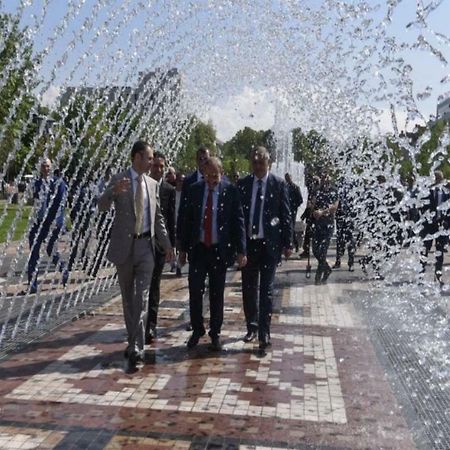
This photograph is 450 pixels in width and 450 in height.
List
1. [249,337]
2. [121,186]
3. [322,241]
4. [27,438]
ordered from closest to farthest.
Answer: [27,438] → [121,186] → [249,337] → [322,241]

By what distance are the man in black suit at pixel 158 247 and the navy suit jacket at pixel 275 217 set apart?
0.88 metres

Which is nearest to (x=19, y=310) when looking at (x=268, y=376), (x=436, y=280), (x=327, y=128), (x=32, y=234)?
(x=32, y=234)

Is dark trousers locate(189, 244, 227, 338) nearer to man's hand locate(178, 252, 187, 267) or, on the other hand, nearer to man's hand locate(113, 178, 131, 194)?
man's hand locate(178, 252, 187, 267)

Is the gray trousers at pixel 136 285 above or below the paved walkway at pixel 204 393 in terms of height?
above

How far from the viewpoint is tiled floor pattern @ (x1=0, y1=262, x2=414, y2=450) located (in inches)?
172

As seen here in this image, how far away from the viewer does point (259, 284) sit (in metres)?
7.16

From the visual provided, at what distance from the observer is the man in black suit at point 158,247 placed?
6910 millimetres

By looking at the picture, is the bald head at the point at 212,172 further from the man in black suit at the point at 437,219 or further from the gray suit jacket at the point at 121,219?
the man in black suit at the point at 437,219

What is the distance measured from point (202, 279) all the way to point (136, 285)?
86cm

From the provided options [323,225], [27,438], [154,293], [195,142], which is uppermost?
[195,142]

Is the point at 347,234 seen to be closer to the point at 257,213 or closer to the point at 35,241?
the point at 35,241

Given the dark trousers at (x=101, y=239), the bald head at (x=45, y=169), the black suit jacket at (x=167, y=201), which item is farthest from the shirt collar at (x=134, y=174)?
the dark trousers at (x=101, y=239)

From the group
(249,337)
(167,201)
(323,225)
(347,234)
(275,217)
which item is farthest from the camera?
(347,234)

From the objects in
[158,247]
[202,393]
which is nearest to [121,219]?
[158,247]
